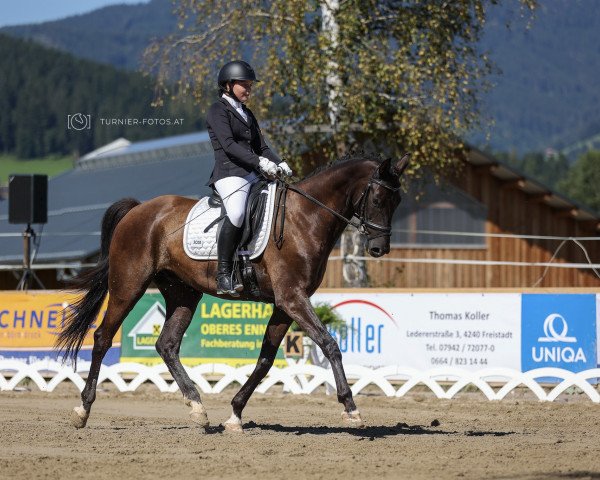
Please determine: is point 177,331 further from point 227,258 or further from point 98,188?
point 98,188

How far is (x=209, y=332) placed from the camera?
52.2ft

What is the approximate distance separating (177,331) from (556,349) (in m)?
5.80

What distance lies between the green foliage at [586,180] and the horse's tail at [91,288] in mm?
75674

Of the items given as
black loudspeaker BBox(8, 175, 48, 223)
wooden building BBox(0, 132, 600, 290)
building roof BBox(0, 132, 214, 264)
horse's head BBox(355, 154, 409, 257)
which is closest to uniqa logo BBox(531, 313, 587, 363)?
horse's head BBox(355, 154, 409, 257)

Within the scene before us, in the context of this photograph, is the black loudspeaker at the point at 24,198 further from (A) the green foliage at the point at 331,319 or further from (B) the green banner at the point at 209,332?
(A) the green foliage at the point at 331,319

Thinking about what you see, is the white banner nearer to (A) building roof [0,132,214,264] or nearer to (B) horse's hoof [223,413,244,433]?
(B) horse's hoof [223,413,244,433]

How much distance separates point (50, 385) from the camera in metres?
15.5

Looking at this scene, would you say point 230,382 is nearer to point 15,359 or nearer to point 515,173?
point 15,359

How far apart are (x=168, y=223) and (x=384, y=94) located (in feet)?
32.5

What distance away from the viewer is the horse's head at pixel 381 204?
9.30 m

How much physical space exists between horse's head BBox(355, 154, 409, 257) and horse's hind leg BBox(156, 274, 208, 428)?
2208mm

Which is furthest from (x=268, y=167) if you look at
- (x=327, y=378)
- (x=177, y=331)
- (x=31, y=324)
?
(x=31, y=324)

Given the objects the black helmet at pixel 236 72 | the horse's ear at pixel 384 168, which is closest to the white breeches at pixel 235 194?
the black helmet at pixel 236 72

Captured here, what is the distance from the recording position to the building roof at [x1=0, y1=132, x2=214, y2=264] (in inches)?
1018
